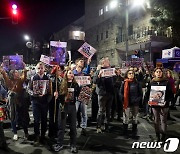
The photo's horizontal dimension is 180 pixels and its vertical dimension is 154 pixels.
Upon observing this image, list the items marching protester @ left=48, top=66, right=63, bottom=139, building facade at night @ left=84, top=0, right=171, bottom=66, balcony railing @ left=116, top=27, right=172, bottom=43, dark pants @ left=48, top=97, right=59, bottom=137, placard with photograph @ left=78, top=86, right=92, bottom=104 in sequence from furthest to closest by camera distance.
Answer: building facade at night @ left=84, top=0, right=171, bottom=66 → balcony railing @ left=116, top=27, right=172, bottom=43 → dark pants @ left=48, top=97, right=59, bottom=137 → marching protester @ left=48, top=66, right=63, bottom=139 → placard with photograph @ left=78, top=86, right=92, bottom=104

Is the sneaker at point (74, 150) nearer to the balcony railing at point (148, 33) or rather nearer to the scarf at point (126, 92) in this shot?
the scarf at point (126, 92)

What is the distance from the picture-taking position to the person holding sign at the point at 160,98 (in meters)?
6.74

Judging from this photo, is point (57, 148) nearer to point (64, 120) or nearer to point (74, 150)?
point (74, 150)

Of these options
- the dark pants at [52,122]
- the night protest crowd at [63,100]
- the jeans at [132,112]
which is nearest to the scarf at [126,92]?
the night protest crowd at [63,100]

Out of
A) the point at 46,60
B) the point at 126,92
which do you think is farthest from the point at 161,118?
the point at 46,60

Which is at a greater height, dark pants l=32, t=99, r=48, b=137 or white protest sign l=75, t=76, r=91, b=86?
white protest sign l=75, t=76, r=91, b=86

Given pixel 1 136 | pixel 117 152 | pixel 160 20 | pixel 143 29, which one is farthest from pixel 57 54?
pixel 143 29

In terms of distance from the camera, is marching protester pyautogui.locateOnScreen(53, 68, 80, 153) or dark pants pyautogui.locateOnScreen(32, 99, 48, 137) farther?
dark pants pyautogui.locateOnScreen(32, 99, 48, 137)

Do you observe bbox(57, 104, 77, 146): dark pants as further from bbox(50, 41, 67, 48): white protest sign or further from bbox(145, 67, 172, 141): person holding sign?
bbox(50, 41, 67, 48): white protest sign

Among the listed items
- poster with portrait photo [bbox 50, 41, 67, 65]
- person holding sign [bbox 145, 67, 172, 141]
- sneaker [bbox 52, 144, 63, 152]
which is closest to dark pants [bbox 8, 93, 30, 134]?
sneaker [bbox 52, 144, 63, 152]

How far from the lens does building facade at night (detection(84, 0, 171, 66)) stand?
25.9 m

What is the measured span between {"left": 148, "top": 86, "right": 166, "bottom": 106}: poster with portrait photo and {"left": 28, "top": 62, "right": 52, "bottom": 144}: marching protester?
8.60 feet

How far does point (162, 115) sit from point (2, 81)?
4490 millimetres

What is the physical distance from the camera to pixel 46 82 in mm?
6781
